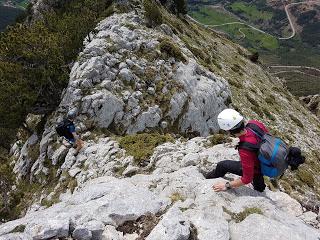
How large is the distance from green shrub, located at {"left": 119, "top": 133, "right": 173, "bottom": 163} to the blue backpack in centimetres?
1006

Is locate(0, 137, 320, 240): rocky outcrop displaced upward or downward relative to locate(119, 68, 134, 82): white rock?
upward

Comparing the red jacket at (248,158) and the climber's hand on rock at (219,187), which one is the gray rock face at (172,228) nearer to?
the climber's hand on rock at (219,187)

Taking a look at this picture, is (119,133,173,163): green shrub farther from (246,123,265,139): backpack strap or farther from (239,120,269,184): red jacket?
(246,123,265,139): backpack strap

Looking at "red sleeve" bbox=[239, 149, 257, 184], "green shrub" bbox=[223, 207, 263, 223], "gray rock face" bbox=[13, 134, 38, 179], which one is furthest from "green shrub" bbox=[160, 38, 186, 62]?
"green shrub" bbox=[223, 207, 263, 223]

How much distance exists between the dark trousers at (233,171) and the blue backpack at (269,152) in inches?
58.5

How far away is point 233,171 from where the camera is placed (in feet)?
52.9

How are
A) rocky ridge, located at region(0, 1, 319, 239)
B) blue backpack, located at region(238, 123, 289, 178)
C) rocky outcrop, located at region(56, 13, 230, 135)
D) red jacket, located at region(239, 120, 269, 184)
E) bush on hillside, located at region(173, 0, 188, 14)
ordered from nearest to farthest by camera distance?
1. rocky ridge, located at region(0, 1, 319, 239)
2. blue backpack, located at region(238, 123, 289, 178)
3. red jacket, located at region(239, 120, 269, 184)
4. rocky outcrop, located at region(56, 13, 230, 135)
5. bush on hillside, located at region(173, 0, 188, 14)

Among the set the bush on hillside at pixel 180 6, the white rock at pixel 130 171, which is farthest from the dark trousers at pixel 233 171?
the bush on hillside at pixel 180 6

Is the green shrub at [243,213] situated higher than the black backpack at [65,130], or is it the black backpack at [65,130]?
the green shrub at [243,213]

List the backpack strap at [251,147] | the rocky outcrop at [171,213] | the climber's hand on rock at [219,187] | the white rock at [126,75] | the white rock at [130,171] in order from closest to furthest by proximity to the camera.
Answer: the rocky outcrop at [171,213] → the backpack strap at [251,147] → the climber's hand on rock at [219,187] → the white rock at [130,171] → the white rock at [126,75]

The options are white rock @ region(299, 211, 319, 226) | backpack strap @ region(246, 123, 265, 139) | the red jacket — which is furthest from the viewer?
white rock @ region(299, 211, 319, 226)

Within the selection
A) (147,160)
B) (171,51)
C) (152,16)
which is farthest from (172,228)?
(152,16)

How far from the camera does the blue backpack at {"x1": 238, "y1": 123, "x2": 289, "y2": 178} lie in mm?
13500

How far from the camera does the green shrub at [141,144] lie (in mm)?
23328
